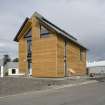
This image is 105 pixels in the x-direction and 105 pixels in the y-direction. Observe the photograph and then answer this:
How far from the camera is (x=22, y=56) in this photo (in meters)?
50.5

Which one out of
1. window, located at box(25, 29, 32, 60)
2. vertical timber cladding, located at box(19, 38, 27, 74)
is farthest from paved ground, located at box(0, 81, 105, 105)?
vertical timber cladding, located at box(19, 38, 27, 74)

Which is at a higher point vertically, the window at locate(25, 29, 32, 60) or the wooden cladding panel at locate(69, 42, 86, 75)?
the window at locate(25, 29, 32, 60)

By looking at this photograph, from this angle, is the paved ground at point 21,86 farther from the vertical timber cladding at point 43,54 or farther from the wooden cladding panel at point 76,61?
the wooden cladding panel at point 76,61

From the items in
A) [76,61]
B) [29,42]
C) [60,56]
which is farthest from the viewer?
[76,61]

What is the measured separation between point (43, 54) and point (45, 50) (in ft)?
2.44

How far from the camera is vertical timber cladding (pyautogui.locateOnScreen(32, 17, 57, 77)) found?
43.9m

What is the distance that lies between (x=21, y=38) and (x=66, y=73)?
10622mm

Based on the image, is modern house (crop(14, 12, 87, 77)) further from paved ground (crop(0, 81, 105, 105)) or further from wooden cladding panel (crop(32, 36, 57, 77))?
paved ground (crop(0, 81, 105, 105))

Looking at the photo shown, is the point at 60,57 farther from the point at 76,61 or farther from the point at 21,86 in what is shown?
the point at 21,86

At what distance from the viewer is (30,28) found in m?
48.9

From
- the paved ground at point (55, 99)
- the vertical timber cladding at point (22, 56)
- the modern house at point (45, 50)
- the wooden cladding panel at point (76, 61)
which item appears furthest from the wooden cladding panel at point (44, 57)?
the paved ground at point (55, 99)

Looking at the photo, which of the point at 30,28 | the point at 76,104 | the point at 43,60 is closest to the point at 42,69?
the point at 43,60

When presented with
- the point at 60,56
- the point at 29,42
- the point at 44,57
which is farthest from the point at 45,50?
the point at 29,42

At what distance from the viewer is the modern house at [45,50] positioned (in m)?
44.2
